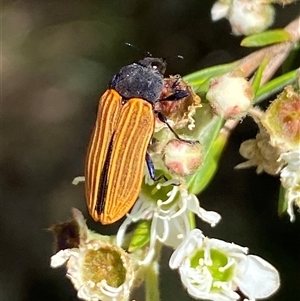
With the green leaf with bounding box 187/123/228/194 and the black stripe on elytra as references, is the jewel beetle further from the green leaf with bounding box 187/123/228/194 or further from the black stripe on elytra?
the green leaf with bounding box 187/123/228/194

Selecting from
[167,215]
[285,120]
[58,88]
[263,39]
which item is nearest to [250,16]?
[263,39]

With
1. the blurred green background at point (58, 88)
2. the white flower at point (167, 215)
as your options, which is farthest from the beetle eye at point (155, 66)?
the blurred green background at point (58, 88)

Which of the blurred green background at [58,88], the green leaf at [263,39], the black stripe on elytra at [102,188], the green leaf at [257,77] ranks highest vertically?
the green leaf at [263,39]

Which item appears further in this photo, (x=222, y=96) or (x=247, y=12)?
(x=247, y=12)

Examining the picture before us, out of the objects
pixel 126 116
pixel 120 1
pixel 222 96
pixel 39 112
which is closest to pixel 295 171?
pixel 222 96

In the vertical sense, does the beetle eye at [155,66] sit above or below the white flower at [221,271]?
above

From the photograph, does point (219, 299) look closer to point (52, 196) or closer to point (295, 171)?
point (295, 171)

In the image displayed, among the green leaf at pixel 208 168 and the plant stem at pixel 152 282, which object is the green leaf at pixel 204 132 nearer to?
the green leaf at pixel 208 168
